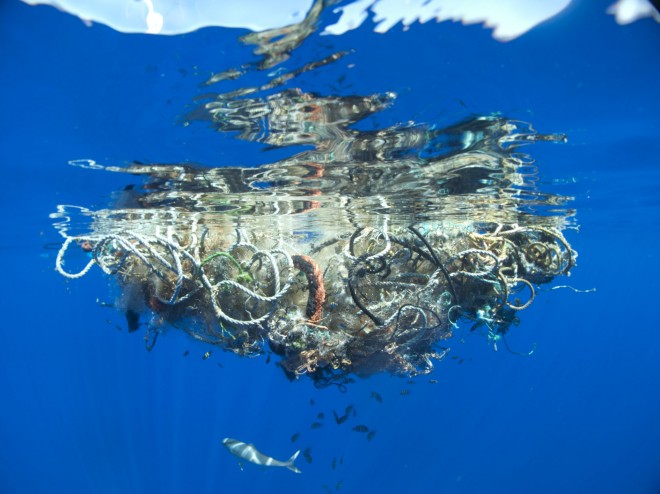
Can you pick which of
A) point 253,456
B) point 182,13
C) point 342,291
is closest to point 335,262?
point 342,291

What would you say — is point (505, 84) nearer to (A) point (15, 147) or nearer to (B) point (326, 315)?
(B) point (326, 315)

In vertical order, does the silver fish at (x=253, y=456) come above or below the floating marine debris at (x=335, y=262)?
below

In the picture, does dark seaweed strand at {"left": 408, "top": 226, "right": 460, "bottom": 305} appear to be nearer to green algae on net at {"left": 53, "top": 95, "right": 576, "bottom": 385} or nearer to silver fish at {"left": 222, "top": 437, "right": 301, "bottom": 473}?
green algae on net at {"left": 53, "top": 95, "right": 576, "bottom": 385}

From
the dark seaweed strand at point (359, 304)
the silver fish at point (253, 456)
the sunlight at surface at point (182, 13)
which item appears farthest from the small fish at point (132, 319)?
the sunlight at surface at point (182, 13)

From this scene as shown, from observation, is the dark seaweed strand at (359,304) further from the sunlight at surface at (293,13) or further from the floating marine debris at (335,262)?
the sunlight at surface at (293,13)

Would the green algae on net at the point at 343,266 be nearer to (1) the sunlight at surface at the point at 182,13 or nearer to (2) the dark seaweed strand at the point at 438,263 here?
(2) the dark seaweed strand at the point at 438,263

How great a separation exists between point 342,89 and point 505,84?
2547 millimetres

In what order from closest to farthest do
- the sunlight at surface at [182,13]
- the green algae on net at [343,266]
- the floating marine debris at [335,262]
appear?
1. the sunlight at surface at [182,13]
2. the floating marine debris at [335,262]
3. the green algae on net at [343,266]

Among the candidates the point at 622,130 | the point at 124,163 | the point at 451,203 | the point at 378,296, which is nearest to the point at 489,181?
the point at 451,203

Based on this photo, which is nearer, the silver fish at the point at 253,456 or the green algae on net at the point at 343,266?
the green algae on net at the point at 343,266

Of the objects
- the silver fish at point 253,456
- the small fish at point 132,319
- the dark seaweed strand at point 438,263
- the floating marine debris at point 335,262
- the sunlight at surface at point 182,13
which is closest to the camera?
the sunlight at surface at point 182,13

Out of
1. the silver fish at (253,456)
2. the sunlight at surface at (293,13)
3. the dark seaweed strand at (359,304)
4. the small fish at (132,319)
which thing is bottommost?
the silver fish at (253,456)

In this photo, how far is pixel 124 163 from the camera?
7992 mm

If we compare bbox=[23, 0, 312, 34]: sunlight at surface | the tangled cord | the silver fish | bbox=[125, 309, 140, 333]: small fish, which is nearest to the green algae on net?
the tangled cord
